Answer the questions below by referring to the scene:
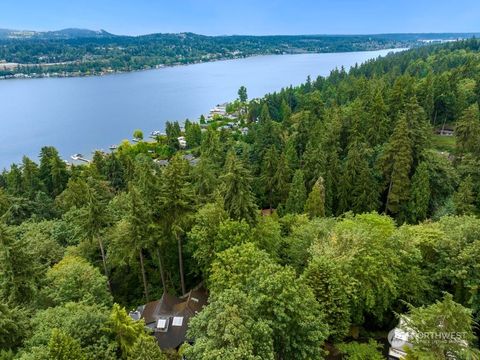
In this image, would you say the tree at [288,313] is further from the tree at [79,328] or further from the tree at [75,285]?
the tree at [75,285]

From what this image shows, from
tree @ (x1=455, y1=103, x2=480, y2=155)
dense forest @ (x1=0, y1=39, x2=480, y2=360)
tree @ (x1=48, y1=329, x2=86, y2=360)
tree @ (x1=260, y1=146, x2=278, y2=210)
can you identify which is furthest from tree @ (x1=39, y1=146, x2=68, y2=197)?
tree @ (x1=455, y1=103, x2=480, y2=155)

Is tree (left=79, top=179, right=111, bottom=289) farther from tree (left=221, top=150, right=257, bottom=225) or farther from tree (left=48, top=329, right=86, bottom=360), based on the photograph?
tree (left=48, top=329, right=86, bottom=360)

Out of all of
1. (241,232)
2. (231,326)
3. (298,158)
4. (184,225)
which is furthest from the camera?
(298,158)

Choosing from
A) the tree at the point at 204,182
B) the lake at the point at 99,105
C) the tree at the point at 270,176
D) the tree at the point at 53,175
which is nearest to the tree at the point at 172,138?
the lake at the point at 99,105

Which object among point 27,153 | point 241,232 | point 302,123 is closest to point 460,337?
point 241,232

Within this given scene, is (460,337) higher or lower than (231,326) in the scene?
lower

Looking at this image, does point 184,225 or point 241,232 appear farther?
point 184,225

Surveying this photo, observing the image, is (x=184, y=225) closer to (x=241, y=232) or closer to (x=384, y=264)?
(x=241, y=232)
